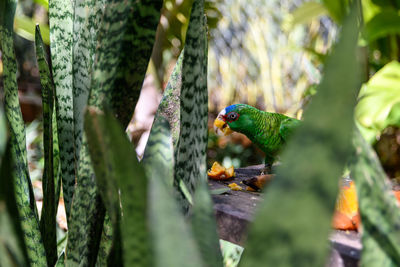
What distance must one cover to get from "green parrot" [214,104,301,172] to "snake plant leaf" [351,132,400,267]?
20.4 inches

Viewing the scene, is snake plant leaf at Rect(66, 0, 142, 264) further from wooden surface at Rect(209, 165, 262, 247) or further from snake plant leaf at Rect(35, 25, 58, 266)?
wooden surface at Rect(209, 165, 262, 247)

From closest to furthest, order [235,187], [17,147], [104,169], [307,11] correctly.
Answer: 1. [104,169]
2. [17,147]
3. [235,187]
4. [307,11]

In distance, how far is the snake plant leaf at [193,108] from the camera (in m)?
0.34

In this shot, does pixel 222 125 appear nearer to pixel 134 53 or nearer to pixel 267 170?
pixel 267 170

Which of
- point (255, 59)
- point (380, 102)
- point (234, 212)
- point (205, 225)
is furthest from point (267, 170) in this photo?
point (255, 59)

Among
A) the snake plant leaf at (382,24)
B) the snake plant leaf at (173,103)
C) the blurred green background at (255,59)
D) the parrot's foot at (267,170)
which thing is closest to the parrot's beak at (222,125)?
the parrot's foot at (267,170)

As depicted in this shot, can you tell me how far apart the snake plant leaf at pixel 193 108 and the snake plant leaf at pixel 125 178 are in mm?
94

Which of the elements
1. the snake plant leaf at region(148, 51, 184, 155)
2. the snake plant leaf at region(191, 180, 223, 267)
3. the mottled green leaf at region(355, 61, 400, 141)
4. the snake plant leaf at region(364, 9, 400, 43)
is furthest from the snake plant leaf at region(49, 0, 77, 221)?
the snake plant leaf at region(364, 9, 400, 43)

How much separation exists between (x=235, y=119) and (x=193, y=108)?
1.48 ft

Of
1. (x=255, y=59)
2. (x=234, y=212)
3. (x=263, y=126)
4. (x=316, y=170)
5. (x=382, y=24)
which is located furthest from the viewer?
(x=255, y=59)

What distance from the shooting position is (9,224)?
9.6 inches

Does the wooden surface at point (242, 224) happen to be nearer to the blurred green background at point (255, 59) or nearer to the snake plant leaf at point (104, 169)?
the snake plant leaf at point (104, 169)

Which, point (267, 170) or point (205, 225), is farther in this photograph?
point (267, 170)

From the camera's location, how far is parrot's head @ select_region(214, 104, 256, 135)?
0.79m
